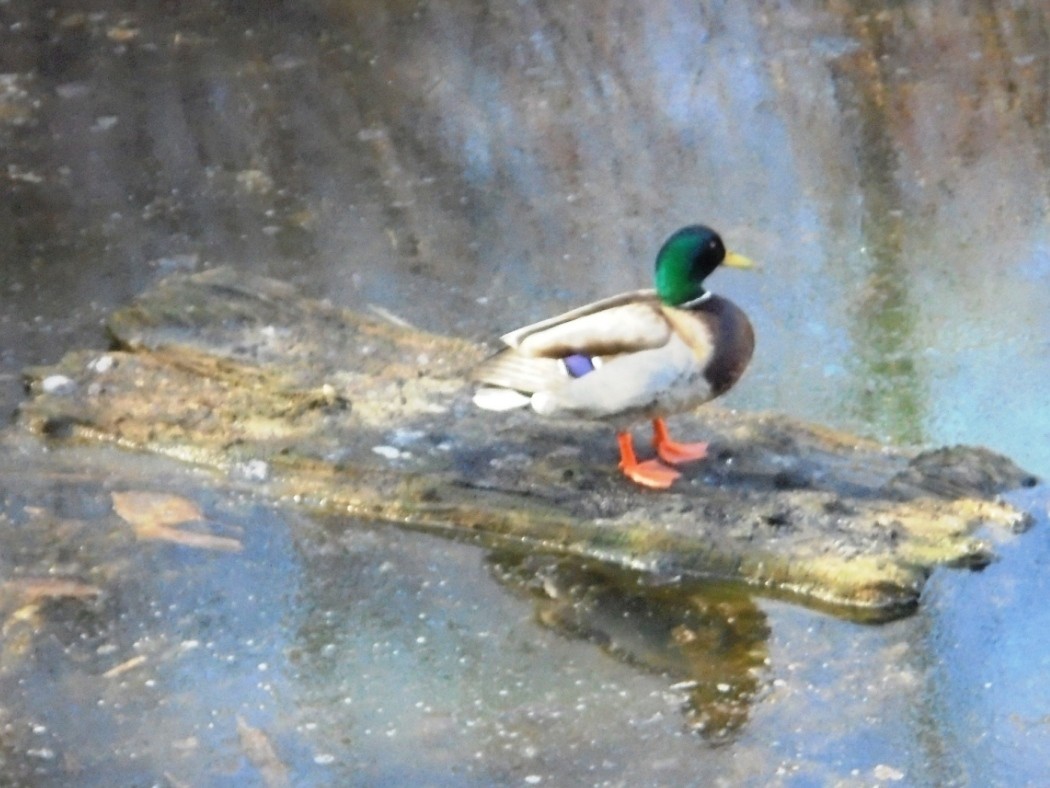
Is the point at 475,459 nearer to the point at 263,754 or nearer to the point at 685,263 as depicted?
the point at 685,263

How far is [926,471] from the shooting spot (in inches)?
166

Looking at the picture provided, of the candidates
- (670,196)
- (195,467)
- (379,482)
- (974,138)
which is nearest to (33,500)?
(195,467)

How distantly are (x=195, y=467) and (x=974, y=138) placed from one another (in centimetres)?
371

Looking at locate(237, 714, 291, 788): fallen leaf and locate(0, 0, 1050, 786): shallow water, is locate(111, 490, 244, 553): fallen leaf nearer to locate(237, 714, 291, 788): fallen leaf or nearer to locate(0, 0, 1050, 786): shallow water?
locate(0, 0, 1050, 786): shallow water

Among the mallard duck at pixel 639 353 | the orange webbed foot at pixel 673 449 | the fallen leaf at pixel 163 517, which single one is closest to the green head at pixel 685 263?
the mallard duck at pixel 639 353

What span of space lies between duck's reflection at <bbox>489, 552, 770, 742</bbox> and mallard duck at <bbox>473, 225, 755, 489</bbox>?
0.38 meters

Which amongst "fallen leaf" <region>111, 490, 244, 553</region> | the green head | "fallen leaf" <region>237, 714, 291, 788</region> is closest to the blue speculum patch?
the green head

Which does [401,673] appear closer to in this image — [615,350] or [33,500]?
[615,350]

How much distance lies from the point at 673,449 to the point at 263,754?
1.48 metres

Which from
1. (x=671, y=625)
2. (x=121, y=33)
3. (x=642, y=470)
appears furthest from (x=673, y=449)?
(x=121, y=33)

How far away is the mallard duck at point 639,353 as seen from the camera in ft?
12.9

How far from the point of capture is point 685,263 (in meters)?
4.01

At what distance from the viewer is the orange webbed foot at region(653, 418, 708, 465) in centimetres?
427

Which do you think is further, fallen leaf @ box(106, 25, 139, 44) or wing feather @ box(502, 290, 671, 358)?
fallen leaf @ box(106, 25, 139, 44)
